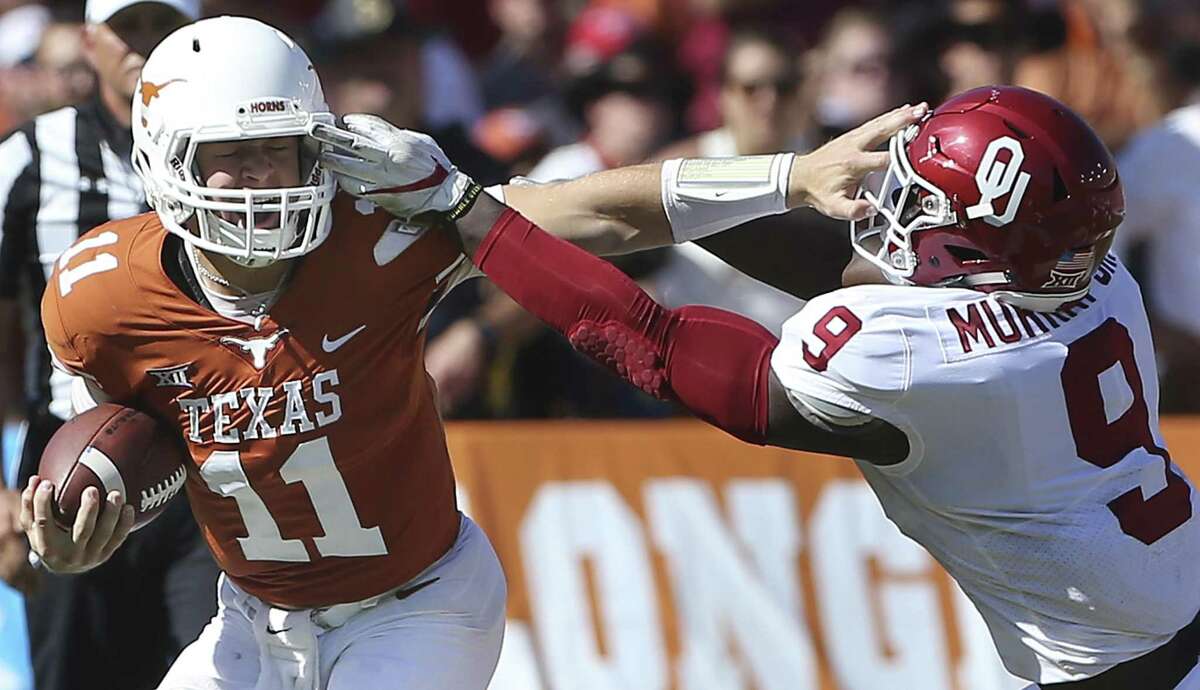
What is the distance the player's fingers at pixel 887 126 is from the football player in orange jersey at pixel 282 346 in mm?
10

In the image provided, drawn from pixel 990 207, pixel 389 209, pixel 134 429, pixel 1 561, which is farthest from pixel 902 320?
pixel 1 561

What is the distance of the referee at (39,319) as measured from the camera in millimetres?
4664

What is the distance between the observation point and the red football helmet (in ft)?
10.9

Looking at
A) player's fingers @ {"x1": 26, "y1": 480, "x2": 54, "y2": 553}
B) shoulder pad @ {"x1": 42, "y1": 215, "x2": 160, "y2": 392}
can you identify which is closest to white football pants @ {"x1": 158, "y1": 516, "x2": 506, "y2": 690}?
player's fingers @ {"x1": 26, "y1": 480, "x2": 54, "y2": 553}

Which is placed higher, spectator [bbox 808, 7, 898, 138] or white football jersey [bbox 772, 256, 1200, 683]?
white football jersey [bbox 772, 256, 1200, 683]

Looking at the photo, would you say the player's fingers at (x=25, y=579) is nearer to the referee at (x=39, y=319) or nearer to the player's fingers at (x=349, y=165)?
the referee at (x=39, y=319)

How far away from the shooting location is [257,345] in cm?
357

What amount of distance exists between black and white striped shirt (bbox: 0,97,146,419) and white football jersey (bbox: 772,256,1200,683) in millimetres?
2088

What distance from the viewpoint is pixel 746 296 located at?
6.29m

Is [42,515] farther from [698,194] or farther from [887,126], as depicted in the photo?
[887,126]

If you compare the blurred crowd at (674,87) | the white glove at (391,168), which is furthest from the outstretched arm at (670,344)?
the blurred crowd at (674,87)

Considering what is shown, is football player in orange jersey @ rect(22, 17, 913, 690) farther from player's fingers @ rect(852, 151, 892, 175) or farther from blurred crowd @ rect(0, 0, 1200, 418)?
blurred crowd @ rect(0, 0, 1200, 418)

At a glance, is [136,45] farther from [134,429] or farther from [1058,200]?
[1058,200]

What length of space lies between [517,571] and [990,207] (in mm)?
2871
